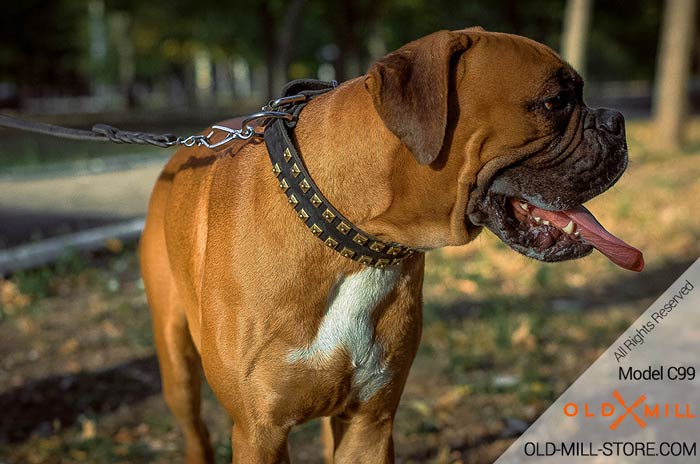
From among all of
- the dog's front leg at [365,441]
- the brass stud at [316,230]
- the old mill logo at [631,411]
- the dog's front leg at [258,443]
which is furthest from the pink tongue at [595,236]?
the old mill logo at [631,411]

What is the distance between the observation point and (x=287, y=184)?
274 cm

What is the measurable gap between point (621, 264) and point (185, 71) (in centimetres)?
4408

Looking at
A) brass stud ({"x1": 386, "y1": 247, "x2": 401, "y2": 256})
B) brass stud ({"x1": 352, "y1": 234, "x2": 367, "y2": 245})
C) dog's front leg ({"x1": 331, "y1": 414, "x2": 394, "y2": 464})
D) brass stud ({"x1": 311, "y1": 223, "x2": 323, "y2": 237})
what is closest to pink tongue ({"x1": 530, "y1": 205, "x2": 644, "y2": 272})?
brass stud ({"x1": 386, "y1": 247, "x2": 401, "y2": 256})

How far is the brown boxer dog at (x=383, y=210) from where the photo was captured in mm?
2612

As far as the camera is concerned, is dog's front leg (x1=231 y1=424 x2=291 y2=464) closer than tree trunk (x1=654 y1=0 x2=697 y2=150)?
Yes

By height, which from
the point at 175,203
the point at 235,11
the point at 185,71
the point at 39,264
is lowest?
the point at 185,71

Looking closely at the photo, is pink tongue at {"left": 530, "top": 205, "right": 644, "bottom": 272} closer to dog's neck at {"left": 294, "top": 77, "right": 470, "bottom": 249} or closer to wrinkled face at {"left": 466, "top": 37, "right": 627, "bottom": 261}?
wrinkled face at {"left": 466, "top": 37, "right": 627, "bottom": 261}

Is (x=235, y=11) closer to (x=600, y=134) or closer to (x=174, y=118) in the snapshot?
(x=174, y=118)

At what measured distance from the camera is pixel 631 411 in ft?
15.1

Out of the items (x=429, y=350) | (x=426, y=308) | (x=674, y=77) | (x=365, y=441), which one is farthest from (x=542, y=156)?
(x=674, y=77)

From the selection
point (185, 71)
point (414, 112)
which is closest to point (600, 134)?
point (414, 112)

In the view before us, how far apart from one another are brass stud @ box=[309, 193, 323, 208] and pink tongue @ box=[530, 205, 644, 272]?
712 mm

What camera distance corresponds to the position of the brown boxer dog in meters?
2.61

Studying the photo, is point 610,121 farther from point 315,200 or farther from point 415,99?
A: point 315,200
